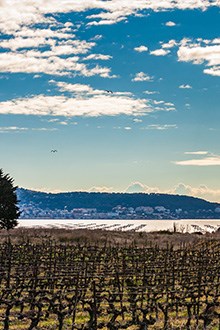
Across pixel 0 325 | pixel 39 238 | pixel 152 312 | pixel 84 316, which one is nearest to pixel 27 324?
pixel 0 325

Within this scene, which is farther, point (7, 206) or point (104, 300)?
point (7, 206)

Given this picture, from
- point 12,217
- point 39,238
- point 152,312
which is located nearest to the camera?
point 152,312

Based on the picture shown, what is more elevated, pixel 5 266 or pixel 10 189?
pixel 10 189

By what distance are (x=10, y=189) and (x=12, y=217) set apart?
→ 3024mm

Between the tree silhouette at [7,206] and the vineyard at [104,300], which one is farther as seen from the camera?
the tree silhouette at [7,206]

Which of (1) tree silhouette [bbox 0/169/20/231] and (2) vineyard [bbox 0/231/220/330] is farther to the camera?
(1) tree silhouette [bbox 0/169/20/231]

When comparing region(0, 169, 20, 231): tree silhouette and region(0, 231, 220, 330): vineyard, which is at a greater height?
region(0, 169, 20, 231): tree silhouette

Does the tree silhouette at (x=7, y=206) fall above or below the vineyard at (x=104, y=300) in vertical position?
above

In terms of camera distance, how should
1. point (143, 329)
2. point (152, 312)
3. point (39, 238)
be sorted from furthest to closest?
point (39, 238)
point (152, 312)
point (143, 329)

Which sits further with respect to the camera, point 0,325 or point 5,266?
point 5,266

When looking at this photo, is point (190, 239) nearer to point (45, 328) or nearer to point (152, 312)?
point (152, 312)

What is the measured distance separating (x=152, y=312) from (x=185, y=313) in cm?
149

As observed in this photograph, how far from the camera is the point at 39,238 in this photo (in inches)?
2238

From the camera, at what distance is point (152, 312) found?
867 inches
